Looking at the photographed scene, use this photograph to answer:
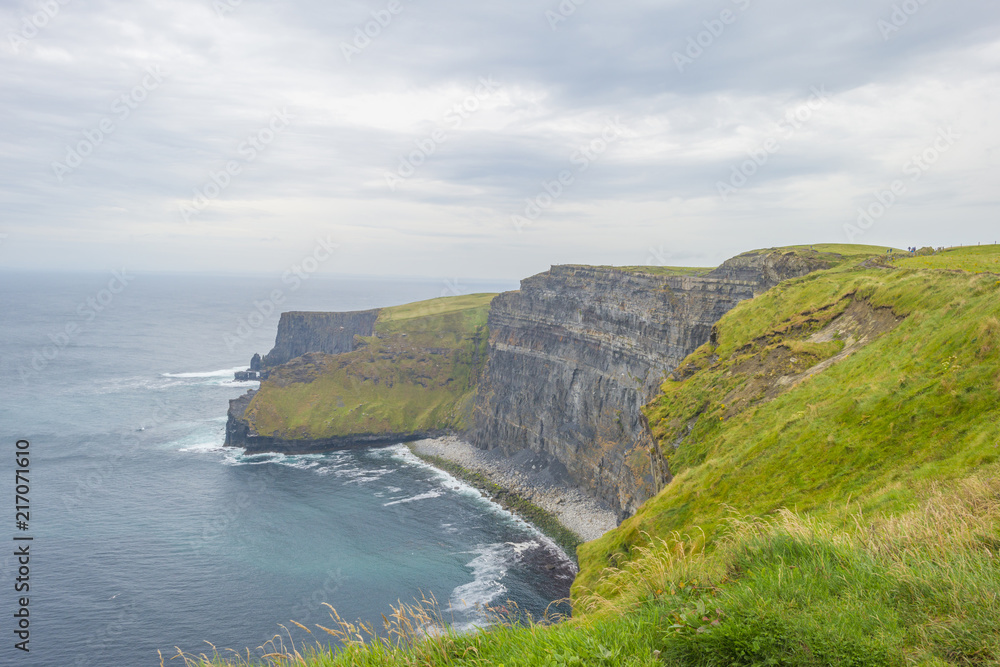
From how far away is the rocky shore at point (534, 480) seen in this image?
3258 inches

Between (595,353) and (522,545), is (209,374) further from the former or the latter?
(522,545)

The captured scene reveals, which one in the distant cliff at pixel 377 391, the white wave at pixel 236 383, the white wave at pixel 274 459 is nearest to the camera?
the white wave at pixel 274 459

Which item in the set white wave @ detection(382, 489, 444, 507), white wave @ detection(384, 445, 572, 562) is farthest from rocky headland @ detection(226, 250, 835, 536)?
white wave @ detection(382, 489, 444, 507)

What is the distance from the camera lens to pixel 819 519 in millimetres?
13547

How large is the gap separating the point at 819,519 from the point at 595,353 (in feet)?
297

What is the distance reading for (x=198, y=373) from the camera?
187 meters

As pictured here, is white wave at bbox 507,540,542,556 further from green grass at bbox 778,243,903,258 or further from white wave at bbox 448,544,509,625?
green grass at bbox 778,243,903,258

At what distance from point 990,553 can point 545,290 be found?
114 m

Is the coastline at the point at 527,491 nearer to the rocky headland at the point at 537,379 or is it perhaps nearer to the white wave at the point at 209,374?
the rocky headland at the point at 537,379

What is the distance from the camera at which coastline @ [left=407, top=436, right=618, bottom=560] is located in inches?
3199

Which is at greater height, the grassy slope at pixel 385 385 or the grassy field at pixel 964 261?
the grassy field at pixel 964 261

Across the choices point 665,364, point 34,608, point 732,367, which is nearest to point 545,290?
point 665,364

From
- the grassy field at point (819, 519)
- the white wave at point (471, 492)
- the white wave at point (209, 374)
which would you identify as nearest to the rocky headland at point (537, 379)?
the white wave at point (471, 492)

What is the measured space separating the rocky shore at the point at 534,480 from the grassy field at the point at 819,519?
2021 inches
